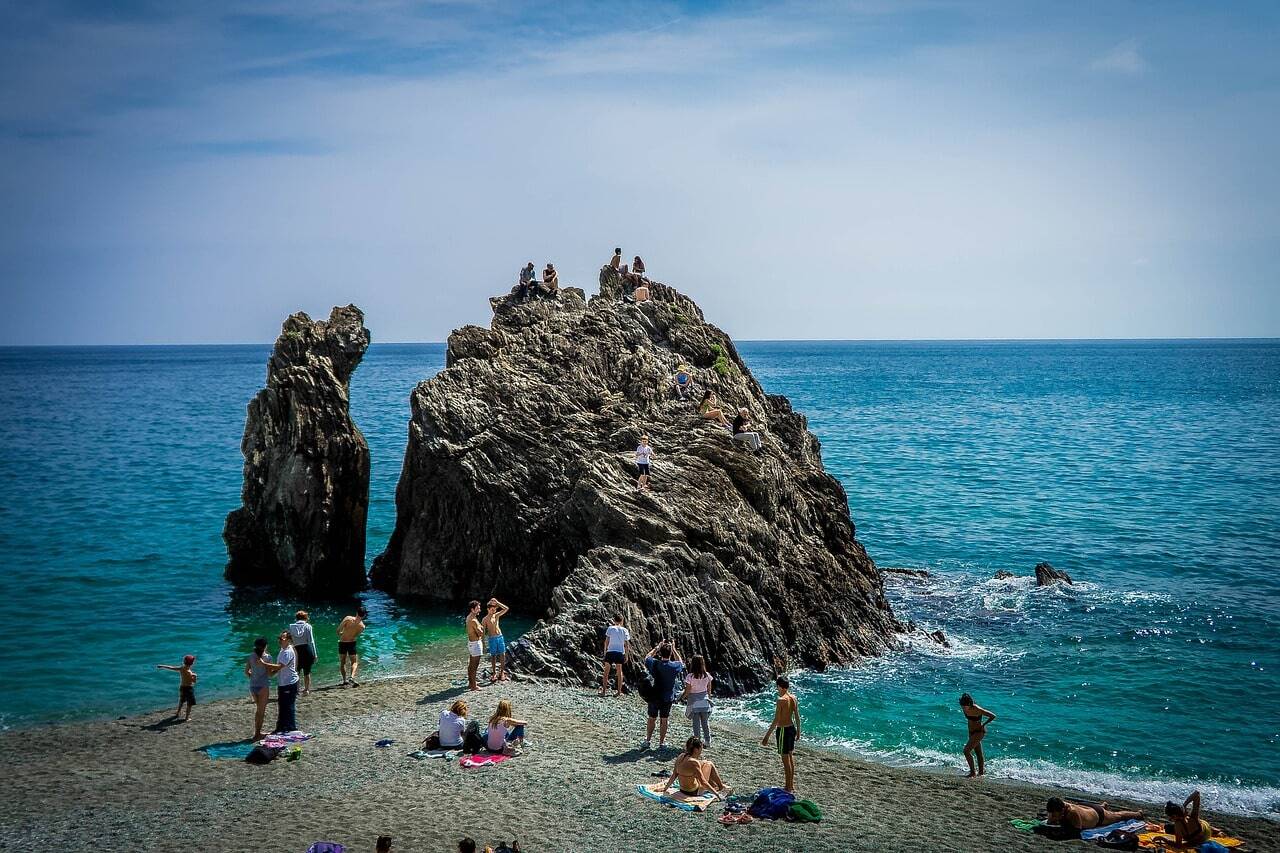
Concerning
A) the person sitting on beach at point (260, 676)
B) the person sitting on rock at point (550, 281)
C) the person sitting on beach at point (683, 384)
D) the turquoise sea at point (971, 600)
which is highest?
the person sitting on rock at point (550, 281)

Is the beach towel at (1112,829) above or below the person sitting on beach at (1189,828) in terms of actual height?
below

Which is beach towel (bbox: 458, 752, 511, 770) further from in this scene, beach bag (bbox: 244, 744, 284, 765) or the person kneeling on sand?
beach bag (bbox: 244, 744, 284, 765)

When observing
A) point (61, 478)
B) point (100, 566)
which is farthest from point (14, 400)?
point (100, 566)

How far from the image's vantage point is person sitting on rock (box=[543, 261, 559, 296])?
4247 cm

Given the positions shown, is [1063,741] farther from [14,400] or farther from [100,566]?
[14,400]

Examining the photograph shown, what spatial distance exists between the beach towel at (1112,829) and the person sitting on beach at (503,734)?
36.6ft

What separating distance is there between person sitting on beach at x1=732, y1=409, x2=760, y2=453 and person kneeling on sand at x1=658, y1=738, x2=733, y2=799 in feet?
50.7

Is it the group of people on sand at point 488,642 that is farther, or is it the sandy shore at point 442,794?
the group of people on sand at point 488,642

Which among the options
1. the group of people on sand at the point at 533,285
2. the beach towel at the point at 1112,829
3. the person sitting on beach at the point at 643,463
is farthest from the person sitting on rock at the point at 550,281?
the beach towel at the point at 1112,829

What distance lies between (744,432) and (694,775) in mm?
15947

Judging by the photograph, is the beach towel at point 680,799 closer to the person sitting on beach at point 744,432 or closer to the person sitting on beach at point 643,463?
the person sitting on beach at point 643,463

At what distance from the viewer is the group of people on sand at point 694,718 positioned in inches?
777

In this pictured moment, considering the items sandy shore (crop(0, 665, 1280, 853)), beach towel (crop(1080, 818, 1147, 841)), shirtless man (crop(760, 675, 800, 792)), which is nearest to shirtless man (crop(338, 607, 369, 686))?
sandy shore (crop(0, 665, 1280, 853))

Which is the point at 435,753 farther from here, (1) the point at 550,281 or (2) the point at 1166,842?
(1) the point at 550,281
